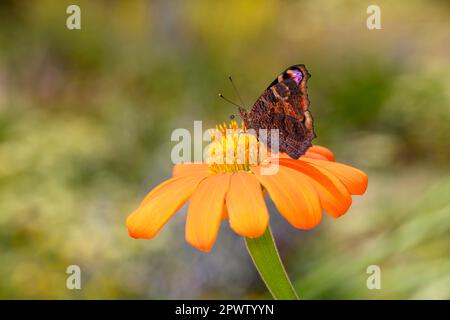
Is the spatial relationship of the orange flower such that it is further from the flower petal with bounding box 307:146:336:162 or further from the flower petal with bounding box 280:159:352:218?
the flower petal with bounding box 307:146:336:162

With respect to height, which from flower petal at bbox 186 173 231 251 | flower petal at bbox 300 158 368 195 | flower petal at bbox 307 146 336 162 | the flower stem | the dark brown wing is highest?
Answer: the dark brown wing

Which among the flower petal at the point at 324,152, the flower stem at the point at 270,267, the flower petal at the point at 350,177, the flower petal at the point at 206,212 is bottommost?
the flower stem at the point at 270,267

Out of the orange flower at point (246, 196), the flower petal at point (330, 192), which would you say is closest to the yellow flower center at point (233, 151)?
the orange flower at point (246, 196)

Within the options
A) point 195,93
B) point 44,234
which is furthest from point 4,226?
point 195,93

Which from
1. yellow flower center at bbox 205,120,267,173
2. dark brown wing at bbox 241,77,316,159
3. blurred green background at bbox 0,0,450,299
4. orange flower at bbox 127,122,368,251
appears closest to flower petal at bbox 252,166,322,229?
orange flower at bbox 127,122,368,251

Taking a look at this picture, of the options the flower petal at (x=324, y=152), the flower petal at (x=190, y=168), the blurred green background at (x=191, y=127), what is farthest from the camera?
the blurred green background at (x=191, y=127)

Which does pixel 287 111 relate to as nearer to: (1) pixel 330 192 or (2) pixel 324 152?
(2) pixel 324 152

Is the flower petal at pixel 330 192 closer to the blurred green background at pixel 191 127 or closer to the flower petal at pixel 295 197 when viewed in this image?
the flower petal at pixel 295 197
